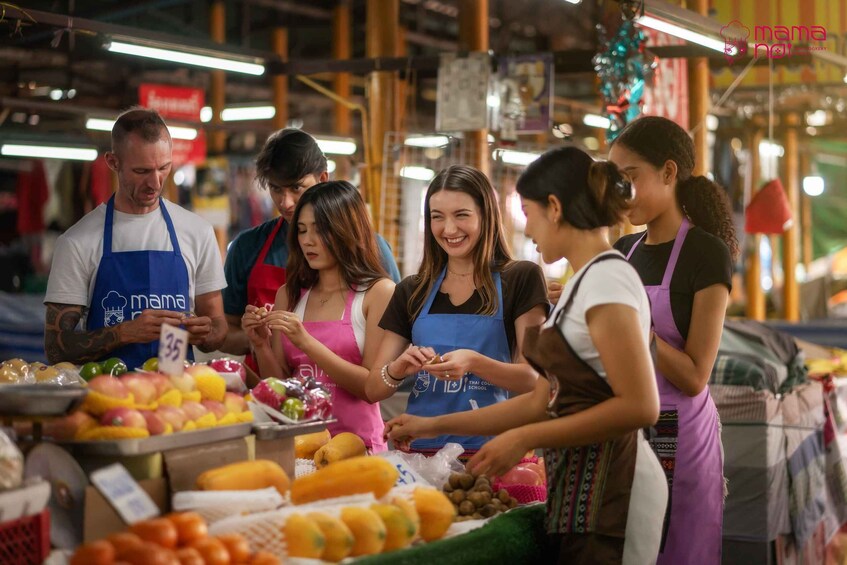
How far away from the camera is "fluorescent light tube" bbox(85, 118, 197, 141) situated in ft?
34.2

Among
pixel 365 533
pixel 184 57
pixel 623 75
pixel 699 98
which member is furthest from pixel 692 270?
pixel 699 98

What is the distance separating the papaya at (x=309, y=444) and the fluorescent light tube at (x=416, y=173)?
436 cm

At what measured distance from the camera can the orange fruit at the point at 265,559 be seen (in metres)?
2.08

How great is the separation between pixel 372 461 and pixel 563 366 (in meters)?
0.54

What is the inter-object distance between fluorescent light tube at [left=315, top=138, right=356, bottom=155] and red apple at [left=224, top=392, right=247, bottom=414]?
28.4 ft

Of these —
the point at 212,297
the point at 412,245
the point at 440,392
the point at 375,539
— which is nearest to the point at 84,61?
the point at 412,245

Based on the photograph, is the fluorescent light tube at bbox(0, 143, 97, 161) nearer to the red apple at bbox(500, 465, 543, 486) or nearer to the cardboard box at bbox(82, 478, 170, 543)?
the red apple at bbox(500, 465, 543, 486)

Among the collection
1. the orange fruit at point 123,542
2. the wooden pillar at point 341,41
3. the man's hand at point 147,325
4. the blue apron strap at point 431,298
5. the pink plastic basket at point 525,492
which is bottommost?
the pink plastic basket at point 525,492

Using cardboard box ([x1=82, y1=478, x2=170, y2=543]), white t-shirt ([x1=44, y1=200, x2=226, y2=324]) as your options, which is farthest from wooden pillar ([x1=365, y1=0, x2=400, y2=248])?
cardboard box ([x1=82, y1=478, x2=170, y2=543])

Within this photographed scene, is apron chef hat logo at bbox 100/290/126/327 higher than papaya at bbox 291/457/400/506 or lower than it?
higher

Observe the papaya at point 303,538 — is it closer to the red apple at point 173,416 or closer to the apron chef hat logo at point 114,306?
the red apple at point 173,416

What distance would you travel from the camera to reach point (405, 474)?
282cm

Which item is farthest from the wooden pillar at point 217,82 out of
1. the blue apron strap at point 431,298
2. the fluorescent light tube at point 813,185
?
the blue apron strap at point 431,298

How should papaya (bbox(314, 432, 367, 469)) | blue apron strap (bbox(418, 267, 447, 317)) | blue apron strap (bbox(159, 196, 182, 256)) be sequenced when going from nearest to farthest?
papaya (bbox(314, 432, 367, 469))
blue apron strap (bbox(418, 267, 447, 317))
blue apron strap (bbox(159, 196, 182, 256))
